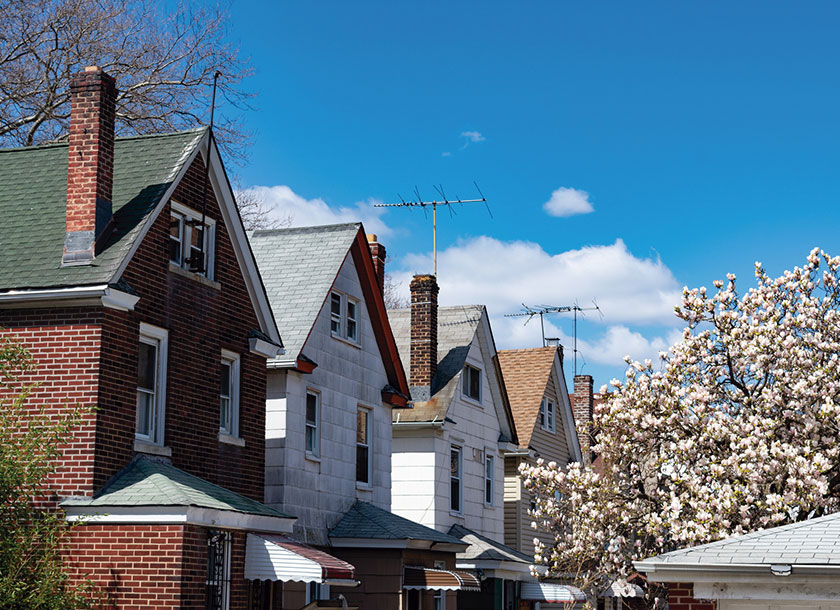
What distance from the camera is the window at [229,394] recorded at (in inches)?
874

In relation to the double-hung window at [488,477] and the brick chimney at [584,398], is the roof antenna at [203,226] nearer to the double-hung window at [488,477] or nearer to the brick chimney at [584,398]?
the double-hung window at [488,477]

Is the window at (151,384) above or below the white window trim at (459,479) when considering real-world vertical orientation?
above

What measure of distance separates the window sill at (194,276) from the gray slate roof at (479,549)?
11.2 meters

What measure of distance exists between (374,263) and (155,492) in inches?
562

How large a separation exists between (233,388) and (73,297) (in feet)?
15.5

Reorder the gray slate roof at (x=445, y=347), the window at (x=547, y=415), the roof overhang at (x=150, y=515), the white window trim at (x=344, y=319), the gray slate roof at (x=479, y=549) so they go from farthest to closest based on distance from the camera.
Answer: the window at (x=547, y=415), the gray slate roof at (x=445, y=347), the gray slate roof at (x=479, y=549), the white window trim at (x=344, y=319), the roof overhang at (x=150, y=515)

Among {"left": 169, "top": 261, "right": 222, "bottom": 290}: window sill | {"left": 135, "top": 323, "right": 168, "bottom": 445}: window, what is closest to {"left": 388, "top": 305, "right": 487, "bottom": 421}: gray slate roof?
{"left": 169, "top": 261, "right": 222, "bottom": 290}: window sill

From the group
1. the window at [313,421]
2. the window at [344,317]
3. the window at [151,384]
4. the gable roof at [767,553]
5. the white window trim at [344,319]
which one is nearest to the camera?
the gable roof at [767,553]

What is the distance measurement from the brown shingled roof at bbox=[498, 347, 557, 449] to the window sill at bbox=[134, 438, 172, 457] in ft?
66.6

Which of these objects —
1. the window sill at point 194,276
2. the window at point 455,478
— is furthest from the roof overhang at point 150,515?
the window at point 455,478

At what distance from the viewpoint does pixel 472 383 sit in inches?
1380

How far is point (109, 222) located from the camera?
1952 cm

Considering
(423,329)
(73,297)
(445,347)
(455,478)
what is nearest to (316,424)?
(423,329)

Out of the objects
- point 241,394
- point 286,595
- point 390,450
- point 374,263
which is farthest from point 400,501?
point 241,394
